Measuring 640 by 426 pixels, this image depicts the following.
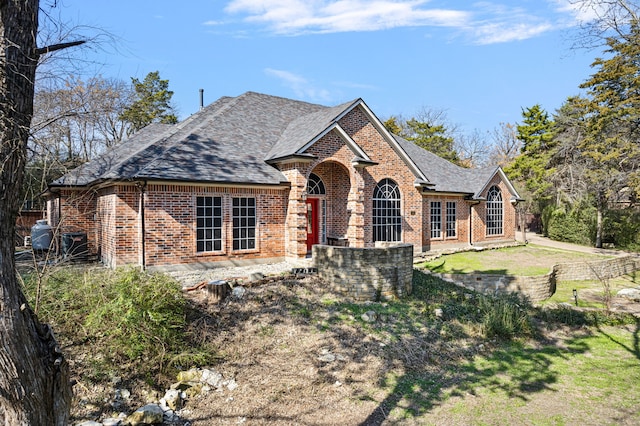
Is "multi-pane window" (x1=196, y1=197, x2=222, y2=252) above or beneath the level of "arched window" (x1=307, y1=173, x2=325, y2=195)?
beneath

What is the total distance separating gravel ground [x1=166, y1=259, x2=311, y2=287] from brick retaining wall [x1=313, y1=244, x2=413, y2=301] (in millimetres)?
1927

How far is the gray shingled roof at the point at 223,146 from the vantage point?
1372cm

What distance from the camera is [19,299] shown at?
163 inches

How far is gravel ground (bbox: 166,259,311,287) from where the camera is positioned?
39.7ft

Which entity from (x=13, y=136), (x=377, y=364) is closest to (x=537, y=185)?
(x=377, y=364)

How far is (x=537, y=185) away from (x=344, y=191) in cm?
2376

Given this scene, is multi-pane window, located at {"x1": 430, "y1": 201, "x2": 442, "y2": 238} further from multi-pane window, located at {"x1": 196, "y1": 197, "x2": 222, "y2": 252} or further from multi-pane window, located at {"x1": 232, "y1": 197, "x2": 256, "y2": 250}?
multi-pane window, located at {"x1": 196, "y1": 197, "x2": 222, "y2": 252}

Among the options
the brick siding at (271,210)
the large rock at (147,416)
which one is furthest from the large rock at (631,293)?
the large rock at (147,416)

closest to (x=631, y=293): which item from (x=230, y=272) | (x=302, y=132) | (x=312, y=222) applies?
(x=312, y=222)

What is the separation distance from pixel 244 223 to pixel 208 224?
140 centimetres

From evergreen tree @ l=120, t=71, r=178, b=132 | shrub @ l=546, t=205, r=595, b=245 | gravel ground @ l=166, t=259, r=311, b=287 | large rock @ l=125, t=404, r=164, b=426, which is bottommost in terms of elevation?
large rock @ l=125, t=404, r=164, b=426

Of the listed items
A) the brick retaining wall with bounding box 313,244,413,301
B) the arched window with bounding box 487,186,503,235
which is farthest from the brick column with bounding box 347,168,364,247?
the arched window with bounding box 487,186,503,235

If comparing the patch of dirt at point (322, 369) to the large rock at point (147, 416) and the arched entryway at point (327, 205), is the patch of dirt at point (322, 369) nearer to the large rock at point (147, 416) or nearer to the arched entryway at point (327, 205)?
the large rock at point (147, 416)

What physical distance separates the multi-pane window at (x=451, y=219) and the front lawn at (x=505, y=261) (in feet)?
5.50
